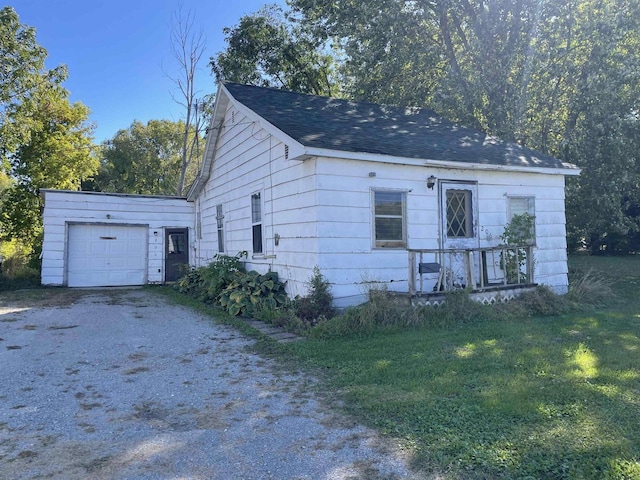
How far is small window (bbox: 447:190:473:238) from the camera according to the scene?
364 inches

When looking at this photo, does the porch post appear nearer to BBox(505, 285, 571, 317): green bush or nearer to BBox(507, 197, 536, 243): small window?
BBox(505, 285, 571, 317): green bush

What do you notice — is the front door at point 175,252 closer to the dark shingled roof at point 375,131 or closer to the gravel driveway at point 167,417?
the dark shingled roof at point 375,131

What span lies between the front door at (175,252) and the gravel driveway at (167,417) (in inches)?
335

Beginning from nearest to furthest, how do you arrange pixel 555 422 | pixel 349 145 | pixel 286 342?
pixel 555 422 < pixel 286 342 < pixel 349 145

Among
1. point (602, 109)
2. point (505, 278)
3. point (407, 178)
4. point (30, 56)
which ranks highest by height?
point (30, 56)

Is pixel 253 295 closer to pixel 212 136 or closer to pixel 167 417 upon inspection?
pixel 167 417

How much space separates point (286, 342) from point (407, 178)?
4.04 metres

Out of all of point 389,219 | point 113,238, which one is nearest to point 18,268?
point 113,238

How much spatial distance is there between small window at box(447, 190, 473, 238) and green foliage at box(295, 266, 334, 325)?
3062 mm

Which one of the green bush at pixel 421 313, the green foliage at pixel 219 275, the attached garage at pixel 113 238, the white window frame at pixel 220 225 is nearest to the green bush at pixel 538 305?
the green bush at pixel 421 313

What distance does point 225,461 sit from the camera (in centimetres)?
306

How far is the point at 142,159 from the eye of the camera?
31.1 meters

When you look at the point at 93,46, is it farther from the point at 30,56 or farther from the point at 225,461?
the point at 225,461

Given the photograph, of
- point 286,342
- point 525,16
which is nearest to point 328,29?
point 525,16
